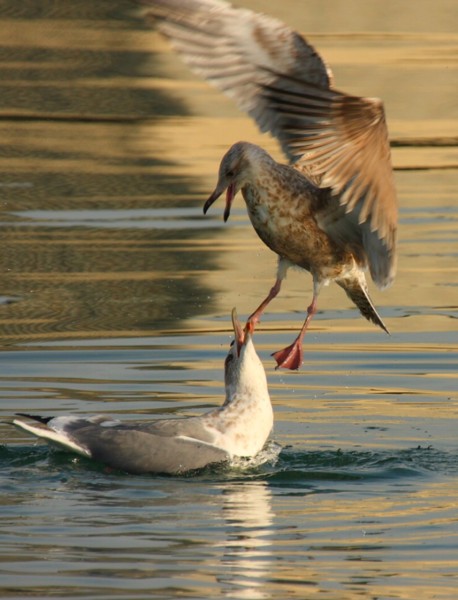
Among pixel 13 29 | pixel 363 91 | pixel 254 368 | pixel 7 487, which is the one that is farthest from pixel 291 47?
pixel 13 29

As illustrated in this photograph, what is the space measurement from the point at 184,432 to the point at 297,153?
2.00 meters

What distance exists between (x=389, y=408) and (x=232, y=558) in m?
3.48

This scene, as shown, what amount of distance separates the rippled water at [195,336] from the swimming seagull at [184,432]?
0.40 ft

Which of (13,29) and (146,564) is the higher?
(146,564)

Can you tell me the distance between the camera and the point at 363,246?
35.8 ft

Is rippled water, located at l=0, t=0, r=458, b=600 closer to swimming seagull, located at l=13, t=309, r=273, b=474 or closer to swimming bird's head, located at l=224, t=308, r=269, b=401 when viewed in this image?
swimming seagull, located at l=13, t=309, r=273, b=474

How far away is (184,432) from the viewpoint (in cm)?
984

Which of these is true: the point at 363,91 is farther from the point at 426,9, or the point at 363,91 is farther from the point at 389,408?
the point at 389,408

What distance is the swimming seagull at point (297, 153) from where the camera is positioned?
32.6 ft

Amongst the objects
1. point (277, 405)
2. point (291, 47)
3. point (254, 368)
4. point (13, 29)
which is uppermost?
point (291, 47)

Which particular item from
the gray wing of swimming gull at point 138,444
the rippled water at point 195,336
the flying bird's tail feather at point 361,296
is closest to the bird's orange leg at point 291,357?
the rippled water at point 195,336

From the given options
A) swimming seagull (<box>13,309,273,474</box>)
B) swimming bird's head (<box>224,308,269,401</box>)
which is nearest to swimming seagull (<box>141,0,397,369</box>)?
swimming bird's head (<box>224,308,269,401</box>)

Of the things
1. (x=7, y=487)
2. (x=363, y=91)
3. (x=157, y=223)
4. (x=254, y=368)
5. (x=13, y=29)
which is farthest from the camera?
(x=13, y=29)

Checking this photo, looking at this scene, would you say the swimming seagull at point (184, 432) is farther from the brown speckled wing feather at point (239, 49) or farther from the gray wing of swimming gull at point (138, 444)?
the brown speckled wing feather at point (239, 49)
